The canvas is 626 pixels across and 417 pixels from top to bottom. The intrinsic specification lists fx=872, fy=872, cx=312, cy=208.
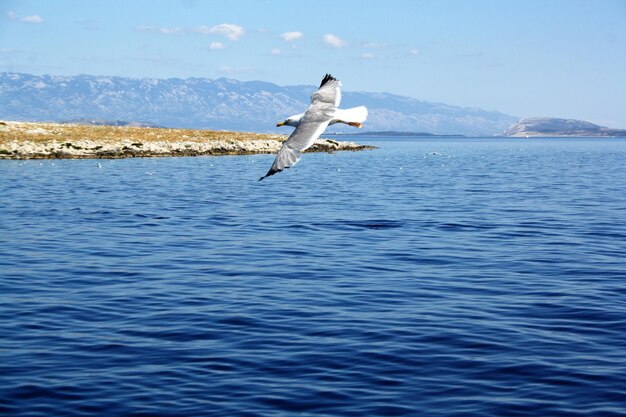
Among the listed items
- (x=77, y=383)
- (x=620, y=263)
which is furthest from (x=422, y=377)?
(x=620, y=263)

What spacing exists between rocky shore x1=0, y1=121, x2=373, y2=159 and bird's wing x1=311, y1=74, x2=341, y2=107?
6619 cm

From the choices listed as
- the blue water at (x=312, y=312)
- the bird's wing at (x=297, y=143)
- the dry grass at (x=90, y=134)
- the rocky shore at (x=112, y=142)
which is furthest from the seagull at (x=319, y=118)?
the dry grass at (x=90, y=134)

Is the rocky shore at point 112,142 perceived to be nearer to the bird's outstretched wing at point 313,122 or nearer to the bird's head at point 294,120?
the bird's head at point 294,120

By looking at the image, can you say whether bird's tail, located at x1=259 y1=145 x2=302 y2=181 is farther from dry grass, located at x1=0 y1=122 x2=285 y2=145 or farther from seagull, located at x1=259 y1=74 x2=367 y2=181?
dry grass, located at x1=0 y1=122 x2=285 y2=145

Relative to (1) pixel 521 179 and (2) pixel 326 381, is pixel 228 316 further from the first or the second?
(1) pixel 521 179

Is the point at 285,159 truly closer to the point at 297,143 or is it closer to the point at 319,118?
the point at 297,143

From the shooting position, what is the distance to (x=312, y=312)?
59.8 feet

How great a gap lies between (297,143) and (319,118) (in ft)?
4.20

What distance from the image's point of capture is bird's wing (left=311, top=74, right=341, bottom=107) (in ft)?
51.9

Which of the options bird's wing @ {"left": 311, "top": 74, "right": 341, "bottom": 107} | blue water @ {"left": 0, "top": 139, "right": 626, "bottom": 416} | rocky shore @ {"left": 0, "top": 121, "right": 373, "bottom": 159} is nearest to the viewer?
blue water @ {"left": 0, "top": 139, "right": 626, "bottom": 416}

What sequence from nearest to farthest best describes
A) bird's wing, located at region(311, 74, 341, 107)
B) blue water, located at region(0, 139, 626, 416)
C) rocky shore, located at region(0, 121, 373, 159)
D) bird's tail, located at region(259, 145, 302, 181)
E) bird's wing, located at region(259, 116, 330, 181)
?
blue water, located at region(0, 139, 626, 416) < bird's tail, located at region(259, 145, 302, 181) < bird's wing, located at region(259, 116, 330, 181) < bird's wing, located at region(311, 74, 341, 107) < rocky shore, located at region(0, 121, 373, 159)

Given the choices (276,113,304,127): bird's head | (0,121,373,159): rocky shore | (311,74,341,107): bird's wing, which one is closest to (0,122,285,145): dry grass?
(0,121,373,159): rocky shore

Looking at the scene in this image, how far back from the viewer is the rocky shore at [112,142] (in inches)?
3214

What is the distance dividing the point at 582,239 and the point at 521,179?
37322mm
